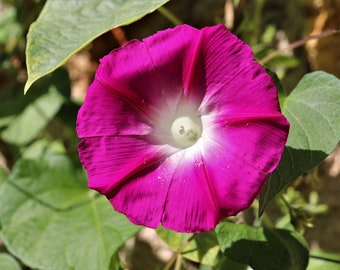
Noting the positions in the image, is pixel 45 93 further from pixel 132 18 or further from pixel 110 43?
pixel 132 18

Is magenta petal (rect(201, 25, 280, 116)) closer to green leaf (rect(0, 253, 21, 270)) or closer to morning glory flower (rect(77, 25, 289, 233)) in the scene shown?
morning glory flower (rect(77, 25, 289, 233))

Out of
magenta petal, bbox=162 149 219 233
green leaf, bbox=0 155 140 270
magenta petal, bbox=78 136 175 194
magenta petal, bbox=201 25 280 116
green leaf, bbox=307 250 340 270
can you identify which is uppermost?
magenta petal, bbox=201 25 280 116

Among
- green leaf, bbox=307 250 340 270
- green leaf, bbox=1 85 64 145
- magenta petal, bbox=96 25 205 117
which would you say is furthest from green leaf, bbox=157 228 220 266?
green leaf, bbox=1 85 64 145

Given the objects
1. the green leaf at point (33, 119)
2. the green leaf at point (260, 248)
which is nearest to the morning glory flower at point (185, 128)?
the green leaf at point (260, 248)

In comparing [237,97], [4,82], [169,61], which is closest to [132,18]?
[169,61]

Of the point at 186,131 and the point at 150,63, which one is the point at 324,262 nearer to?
the point at 186,131

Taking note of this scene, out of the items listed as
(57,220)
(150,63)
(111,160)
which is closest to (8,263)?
(57,220)

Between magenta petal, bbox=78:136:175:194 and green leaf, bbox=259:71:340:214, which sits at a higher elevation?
magenta petal, bbox=78:136:175:194
